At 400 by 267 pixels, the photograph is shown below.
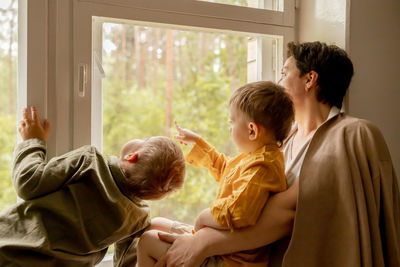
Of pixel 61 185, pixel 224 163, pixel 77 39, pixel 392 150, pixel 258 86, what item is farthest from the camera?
pixel 392 150

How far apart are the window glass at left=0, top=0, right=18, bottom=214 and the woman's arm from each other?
67cm

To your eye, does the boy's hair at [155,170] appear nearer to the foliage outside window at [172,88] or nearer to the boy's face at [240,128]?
the boy's face at [240,128]

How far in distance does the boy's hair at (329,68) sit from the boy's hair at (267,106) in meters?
0.24

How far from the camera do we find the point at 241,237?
1.23 metres

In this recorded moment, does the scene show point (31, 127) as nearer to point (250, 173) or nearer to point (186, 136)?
point (186, 136)

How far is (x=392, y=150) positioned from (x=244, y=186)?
2.82 ft

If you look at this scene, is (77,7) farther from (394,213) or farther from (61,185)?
(394,213)

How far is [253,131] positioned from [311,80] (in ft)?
1.19

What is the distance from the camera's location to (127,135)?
5.11ft

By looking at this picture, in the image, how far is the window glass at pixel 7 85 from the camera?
1.38 meters

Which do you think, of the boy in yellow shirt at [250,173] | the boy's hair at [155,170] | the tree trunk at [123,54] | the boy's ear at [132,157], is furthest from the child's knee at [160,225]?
the tree trunk at [123,54]

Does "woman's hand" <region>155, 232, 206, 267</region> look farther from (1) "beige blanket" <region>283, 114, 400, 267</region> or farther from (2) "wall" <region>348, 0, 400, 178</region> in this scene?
(2) "wall" <region>348, 0, 400, 178</region>

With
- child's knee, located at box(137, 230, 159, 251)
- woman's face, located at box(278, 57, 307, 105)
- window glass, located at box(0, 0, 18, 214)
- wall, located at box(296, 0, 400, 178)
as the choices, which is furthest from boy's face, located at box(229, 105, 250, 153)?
window glass, located at box(0, 0, 18, 214)

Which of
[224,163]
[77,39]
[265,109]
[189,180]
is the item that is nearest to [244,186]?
[265,109]
